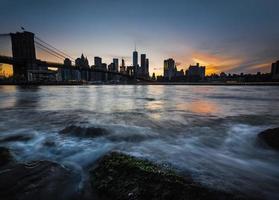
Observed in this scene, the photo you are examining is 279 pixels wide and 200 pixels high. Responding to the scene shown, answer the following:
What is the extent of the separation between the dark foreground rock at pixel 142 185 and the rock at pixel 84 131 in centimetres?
400

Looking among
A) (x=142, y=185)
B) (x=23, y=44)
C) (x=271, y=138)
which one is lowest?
(x=271, y=138)

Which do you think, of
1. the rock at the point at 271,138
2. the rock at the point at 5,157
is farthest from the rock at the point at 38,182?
the rock at the point at 271,138

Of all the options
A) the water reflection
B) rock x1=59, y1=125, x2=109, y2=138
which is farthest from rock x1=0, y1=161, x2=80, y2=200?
the water reflection

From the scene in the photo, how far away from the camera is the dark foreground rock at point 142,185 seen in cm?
335

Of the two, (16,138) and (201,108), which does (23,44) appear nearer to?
(201,108)

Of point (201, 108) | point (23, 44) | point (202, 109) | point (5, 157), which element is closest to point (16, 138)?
point (5, 157)

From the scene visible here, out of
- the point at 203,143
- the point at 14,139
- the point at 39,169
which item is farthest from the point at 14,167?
the point at 203,143

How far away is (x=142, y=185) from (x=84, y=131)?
5.89 metres

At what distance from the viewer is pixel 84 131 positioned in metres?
8.78

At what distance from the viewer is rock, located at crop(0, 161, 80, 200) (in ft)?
11.6

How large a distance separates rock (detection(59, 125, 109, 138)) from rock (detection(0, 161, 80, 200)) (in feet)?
11.6

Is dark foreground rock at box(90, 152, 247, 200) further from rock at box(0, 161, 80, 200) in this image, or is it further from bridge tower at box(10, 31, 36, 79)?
bridge tower at box(10, 31, 36, 79)

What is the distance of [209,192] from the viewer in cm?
354

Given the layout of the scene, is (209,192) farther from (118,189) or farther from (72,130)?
(72,130)
